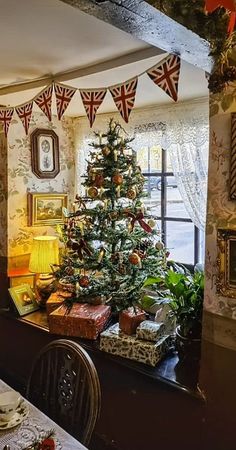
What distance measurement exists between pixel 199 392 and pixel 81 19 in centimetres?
166

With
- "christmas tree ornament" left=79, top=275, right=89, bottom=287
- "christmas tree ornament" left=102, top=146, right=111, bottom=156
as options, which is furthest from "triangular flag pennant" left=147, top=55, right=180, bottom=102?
"christmas tree ornament" left=79, top=275, right=89, bottom=287

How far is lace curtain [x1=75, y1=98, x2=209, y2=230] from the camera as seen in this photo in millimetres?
2607

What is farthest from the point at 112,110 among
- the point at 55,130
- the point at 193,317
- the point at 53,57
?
the point at 193,317

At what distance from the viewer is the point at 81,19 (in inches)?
58.5

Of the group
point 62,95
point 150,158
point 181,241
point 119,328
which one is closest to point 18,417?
point 119,328

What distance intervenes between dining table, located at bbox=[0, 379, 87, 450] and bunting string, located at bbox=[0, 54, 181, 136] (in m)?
1.38

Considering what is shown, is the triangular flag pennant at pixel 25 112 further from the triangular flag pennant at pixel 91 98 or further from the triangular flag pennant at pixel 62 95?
the triangular flag pennant at pixel 91 98

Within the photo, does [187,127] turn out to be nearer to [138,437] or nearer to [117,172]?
[117,172]

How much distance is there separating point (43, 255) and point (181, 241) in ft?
3.55

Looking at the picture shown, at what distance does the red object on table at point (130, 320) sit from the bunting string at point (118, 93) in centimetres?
109

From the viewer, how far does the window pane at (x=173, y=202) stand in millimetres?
2975

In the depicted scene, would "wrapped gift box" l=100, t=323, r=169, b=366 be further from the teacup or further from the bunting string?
the bunting string

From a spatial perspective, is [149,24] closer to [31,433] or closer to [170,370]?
[31,433]

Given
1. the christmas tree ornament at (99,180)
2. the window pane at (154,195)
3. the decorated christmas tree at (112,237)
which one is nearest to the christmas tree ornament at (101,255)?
the decorated christmas tree at (112,237)
